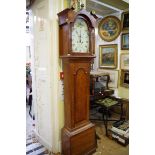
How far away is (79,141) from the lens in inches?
83.6

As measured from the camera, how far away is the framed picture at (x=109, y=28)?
146 inches

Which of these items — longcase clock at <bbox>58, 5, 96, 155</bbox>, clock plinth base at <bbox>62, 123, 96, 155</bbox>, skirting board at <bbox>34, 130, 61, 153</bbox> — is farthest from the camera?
skirting board at <bbox>34, 130, 61, 153</bbox>

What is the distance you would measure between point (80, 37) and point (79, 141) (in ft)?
4.05

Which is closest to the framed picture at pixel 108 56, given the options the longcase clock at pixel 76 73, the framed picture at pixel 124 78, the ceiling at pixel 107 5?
the framed picture at pixel 124 78

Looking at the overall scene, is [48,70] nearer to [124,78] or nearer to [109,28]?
[124,78]

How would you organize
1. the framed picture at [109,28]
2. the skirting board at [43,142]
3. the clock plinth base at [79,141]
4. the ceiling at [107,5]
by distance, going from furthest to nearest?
1. the framed picture at [109,28]
2. the ceiling at [107,5]
3. the skirting board at [43,142]
4. the clock plinth base at [79,141]

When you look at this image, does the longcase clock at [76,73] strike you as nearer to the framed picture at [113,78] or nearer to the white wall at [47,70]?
the white wall at [47,70]

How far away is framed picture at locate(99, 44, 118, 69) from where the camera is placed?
3.86m

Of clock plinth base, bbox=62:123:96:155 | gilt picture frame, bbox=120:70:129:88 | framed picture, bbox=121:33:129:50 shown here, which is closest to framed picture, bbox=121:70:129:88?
gilt picture frame, bbox=120:70:129:88

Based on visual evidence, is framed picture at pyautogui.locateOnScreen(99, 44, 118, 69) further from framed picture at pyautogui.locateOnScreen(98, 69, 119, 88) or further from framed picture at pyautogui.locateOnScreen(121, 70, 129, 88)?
framed picture at pyautogui.locateOnScreen(121, 70, 129, 88)

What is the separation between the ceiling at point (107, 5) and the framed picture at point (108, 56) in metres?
0.73

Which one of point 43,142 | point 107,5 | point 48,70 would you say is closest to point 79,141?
point 43,142
